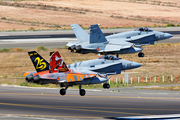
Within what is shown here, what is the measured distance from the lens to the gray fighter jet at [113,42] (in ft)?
280

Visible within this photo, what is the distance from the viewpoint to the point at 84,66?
78.2 meters

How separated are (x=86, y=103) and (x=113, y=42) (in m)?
31.5

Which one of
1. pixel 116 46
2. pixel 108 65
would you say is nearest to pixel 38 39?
pixel 116 46

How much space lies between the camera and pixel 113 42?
90.6 metres

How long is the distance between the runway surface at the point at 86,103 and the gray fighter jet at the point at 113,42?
1498 centimetres

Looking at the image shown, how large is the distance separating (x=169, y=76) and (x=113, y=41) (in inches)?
1866

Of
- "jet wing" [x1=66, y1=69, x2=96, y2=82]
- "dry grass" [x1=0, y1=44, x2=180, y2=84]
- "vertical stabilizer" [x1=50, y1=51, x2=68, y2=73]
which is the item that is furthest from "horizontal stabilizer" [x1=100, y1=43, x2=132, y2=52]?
"dry grass" [x1=0, y1=44, x2=180, y2=84]

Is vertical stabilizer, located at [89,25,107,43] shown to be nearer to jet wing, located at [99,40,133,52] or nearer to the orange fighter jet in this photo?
jet wing, located at [99,40,133,52]

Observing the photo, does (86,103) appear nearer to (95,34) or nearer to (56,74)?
(95,34)

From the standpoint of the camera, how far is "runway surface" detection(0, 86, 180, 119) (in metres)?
96.6

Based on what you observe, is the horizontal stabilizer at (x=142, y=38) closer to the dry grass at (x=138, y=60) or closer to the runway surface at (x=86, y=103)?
the runway surface at (x=86, y=103)

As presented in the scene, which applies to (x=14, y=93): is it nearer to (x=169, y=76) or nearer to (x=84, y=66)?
(x=169, y=76)

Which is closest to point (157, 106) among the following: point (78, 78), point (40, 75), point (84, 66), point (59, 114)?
point (59, 114)

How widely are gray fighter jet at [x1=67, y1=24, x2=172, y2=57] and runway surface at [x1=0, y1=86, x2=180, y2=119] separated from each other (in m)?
15.0
